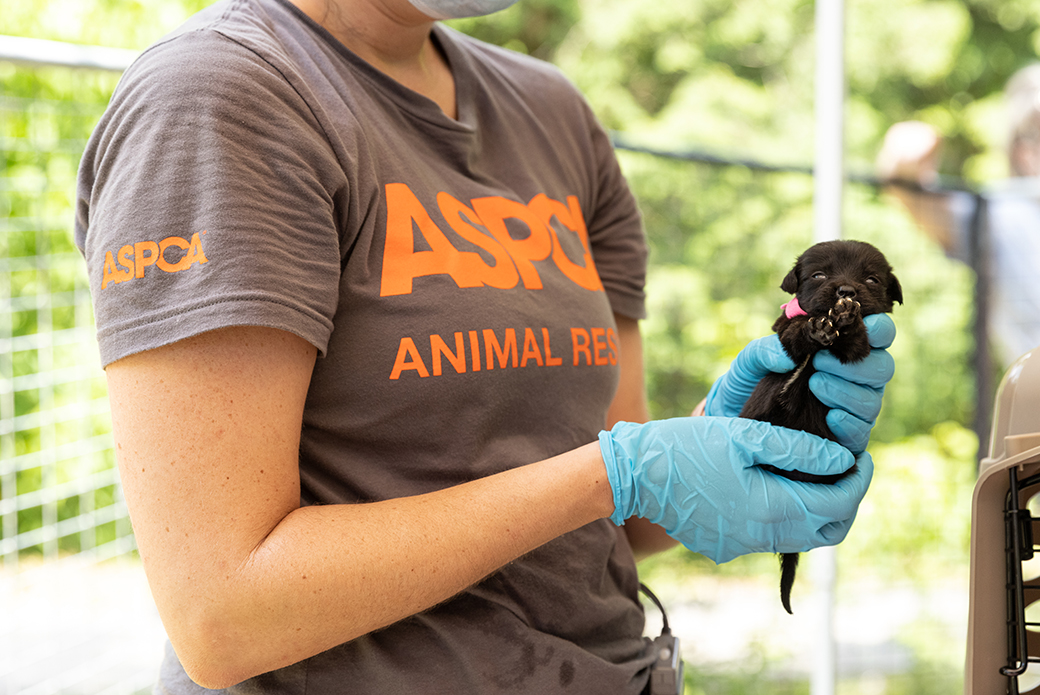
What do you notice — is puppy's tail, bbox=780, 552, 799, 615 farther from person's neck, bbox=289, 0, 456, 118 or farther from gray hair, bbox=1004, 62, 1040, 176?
gray hair, bbox=1004, 62, 1040, 176

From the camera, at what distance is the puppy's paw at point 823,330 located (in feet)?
3.31

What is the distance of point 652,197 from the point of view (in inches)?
157

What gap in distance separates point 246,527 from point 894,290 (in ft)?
2.78

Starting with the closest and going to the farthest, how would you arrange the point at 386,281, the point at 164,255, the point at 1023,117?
the point at 164,255
the point at 386,281
the point at 1023,117

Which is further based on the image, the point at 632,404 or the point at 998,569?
the point at 632,404

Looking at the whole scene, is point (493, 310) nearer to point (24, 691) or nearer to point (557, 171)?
point (557, 171)

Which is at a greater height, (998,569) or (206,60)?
(206,60)

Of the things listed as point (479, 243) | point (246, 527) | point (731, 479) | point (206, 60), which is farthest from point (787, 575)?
point (206, 60)

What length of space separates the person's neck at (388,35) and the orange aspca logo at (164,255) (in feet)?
1.35

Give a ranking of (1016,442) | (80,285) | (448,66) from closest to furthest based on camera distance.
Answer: (1016,442)
(448,66)
(80,285)

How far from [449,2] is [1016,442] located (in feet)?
2.83

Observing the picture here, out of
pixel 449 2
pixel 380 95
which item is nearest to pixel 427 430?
pixel 380 95

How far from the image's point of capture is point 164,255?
0.84m

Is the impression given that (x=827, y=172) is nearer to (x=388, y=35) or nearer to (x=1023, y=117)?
(x=388, y=35)
